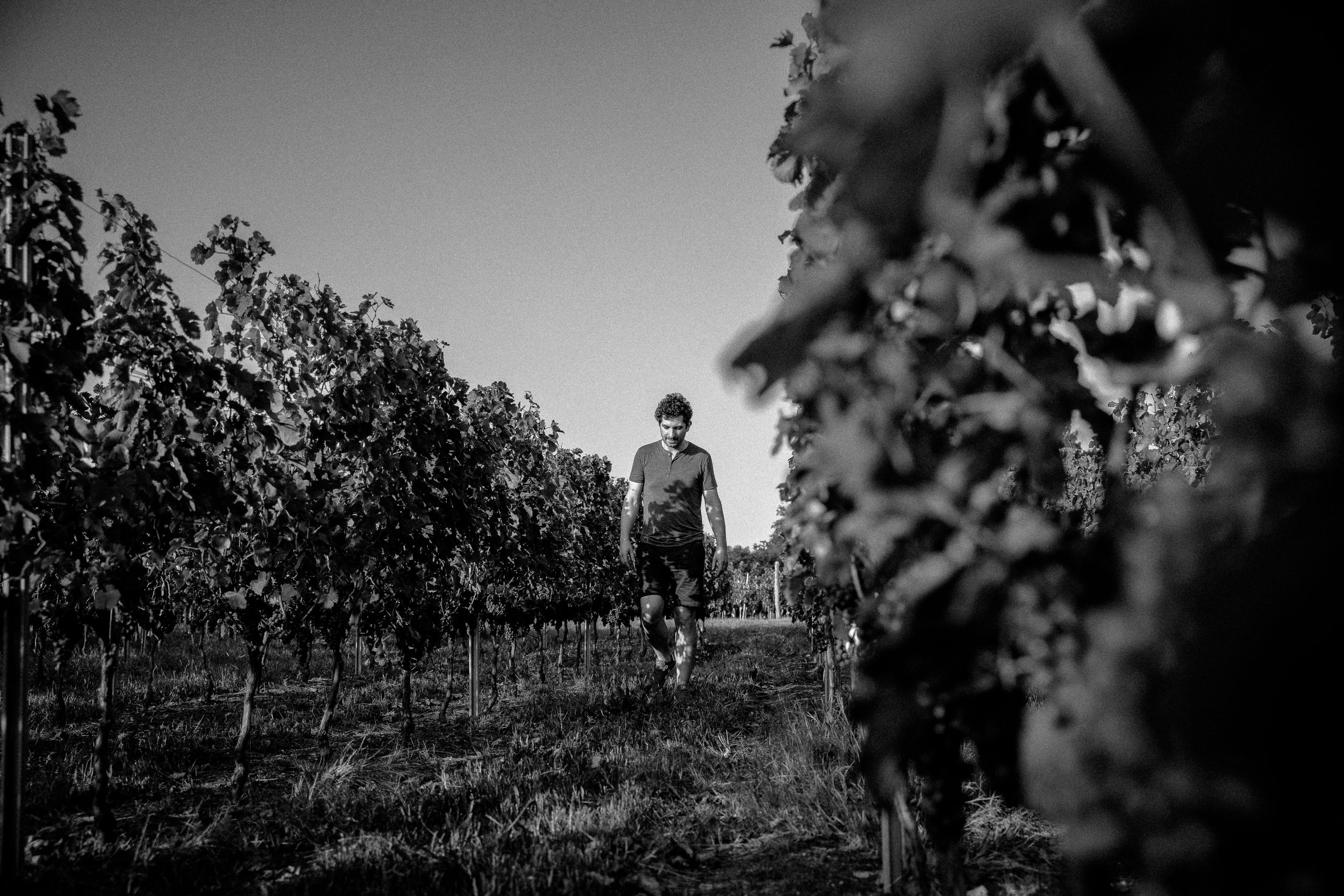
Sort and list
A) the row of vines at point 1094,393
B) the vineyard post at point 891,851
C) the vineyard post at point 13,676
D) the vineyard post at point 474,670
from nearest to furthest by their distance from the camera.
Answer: the row of vines at point 1094,393 → the vineyard post at point 891,851 → the vineyard post at point 13,676 → the vineyard post at point 474,670

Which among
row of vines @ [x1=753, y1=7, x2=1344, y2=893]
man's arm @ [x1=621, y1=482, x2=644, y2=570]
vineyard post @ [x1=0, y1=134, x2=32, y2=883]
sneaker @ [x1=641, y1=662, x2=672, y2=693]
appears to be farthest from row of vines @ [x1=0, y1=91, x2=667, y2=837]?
row of vines @ [x1=753, y1=7, x2=1344, y2=893]

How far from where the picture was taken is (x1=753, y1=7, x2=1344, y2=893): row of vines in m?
0.62

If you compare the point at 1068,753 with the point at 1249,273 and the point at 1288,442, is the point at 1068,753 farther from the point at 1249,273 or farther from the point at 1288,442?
the point at 1249,273

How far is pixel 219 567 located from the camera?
12.6 feet

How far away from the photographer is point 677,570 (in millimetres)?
5578

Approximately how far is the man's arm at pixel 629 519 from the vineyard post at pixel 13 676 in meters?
3.42

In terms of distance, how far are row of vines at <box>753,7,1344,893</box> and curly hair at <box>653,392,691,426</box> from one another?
4.65 m

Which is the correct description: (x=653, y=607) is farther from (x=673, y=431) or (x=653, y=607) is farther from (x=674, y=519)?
(x=673, y=431)

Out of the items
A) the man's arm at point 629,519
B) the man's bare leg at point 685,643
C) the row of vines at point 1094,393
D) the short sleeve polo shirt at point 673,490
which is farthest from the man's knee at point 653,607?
the row of vines at point 1094,393

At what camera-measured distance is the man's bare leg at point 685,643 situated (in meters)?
5.61

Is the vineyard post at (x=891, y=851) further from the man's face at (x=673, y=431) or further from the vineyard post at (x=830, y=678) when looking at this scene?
the man's face at (x=673, y=431)

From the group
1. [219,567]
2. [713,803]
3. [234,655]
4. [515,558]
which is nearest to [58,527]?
[219,567]

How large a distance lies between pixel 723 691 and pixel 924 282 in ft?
20.7

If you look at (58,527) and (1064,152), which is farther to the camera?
(58,527)
